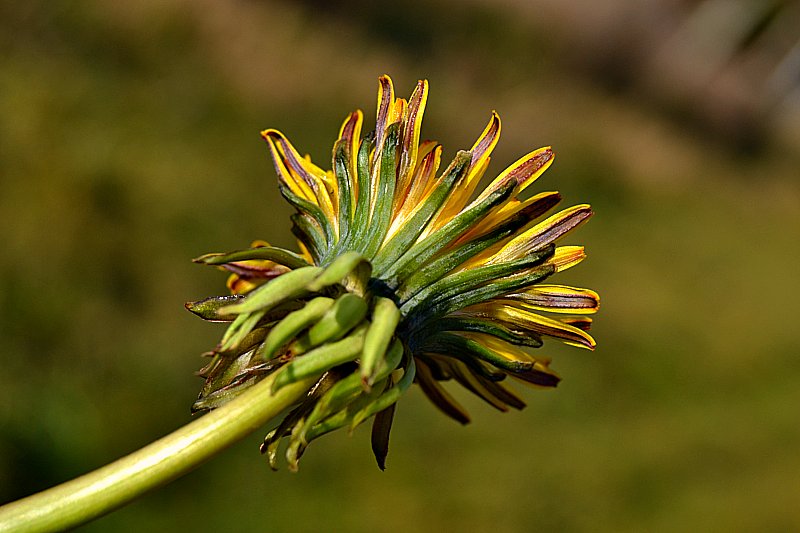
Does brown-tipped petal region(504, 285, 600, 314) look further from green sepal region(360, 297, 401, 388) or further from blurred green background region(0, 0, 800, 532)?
blurred green background region(0, 0, 800, 532)

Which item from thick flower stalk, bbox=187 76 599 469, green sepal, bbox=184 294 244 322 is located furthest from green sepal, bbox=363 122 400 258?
green sepal, bbox=184 294 244 322

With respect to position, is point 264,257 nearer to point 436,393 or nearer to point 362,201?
point 362,201

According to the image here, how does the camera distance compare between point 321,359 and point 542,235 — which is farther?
point 542,235

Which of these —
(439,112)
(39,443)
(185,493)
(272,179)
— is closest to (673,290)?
(439,112)

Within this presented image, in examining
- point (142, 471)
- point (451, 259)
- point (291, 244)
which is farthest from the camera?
point (291, 244)

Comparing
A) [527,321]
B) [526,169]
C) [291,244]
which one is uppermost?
[526,169]

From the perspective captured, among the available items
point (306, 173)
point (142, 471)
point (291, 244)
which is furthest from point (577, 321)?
point (291, 244)

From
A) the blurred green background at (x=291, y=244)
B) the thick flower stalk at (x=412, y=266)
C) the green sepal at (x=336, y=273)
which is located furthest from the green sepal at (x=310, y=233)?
the blurred green background at (x=291, y=244)
